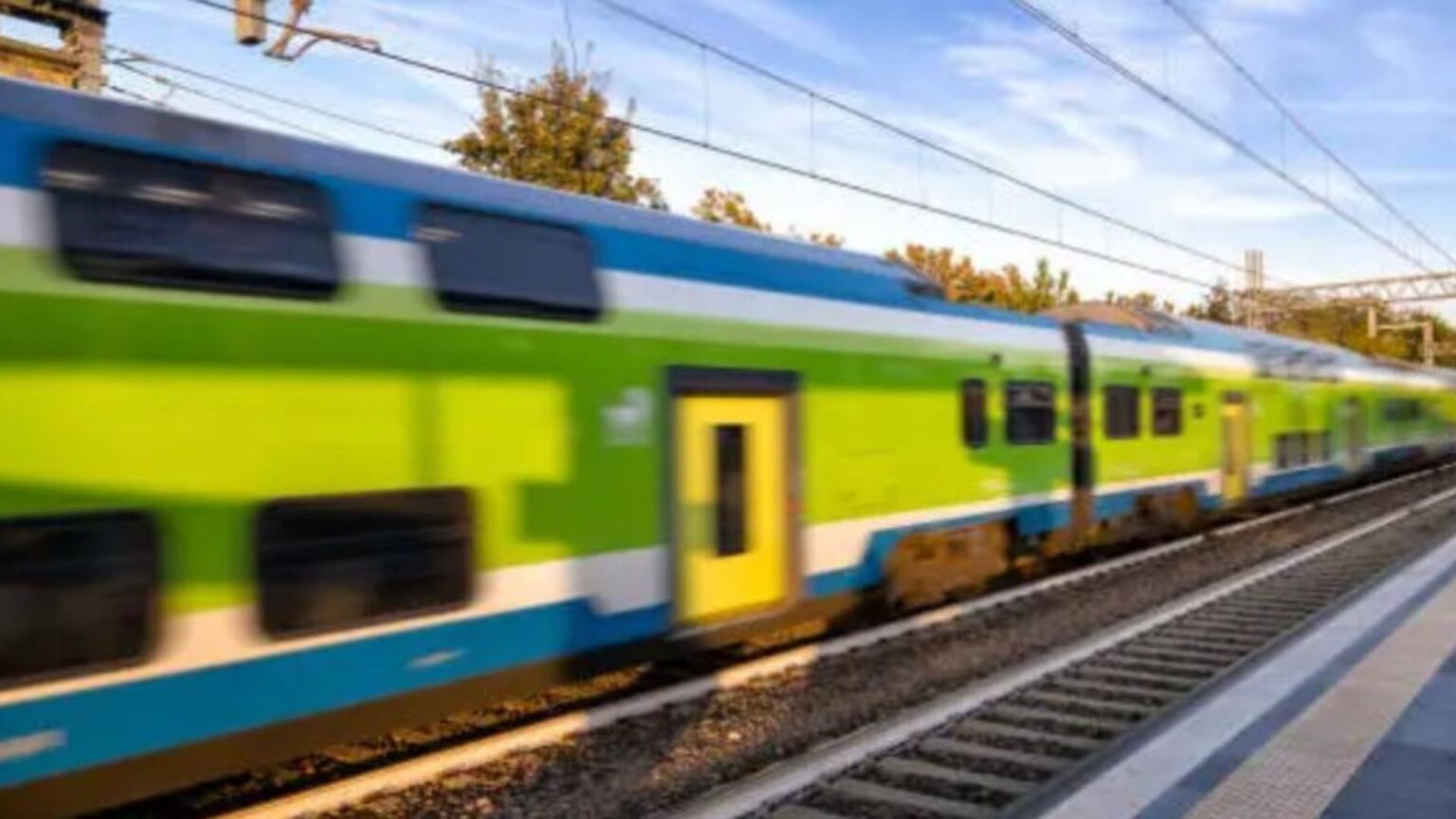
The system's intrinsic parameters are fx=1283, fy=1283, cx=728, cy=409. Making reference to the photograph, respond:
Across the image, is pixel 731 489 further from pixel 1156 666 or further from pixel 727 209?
pixel 727 209

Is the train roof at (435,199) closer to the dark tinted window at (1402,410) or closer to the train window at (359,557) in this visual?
the train window at (359,557)

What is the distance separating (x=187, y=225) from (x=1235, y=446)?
1684 cm

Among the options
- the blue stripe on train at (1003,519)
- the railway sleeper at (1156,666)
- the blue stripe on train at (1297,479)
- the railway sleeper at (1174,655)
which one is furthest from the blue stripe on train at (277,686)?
the blue stripe on train at (1297,479)

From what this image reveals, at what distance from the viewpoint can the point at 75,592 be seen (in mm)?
4855

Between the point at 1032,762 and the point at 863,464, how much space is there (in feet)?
11.8

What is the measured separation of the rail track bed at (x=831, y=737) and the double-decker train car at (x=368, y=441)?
1.26 feet

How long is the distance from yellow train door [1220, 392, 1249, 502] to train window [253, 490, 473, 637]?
14.8 meters

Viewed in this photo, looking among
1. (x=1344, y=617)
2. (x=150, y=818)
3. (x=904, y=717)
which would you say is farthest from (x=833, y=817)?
(x=1344, y=617)

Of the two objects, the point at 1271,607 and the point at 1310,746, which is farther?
the point at 1271,607

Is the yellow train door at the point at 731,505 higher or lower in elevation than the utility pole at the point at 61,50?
lower

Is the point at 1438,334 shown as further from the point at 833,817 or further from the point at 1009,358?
the point at 833,817

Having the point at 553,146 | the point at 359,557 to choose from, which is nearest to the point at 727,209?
the point at 553,146

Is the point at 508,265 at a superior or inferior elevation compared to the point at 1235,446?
superior

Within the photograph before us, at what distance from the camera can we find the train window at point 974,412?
11633mm
